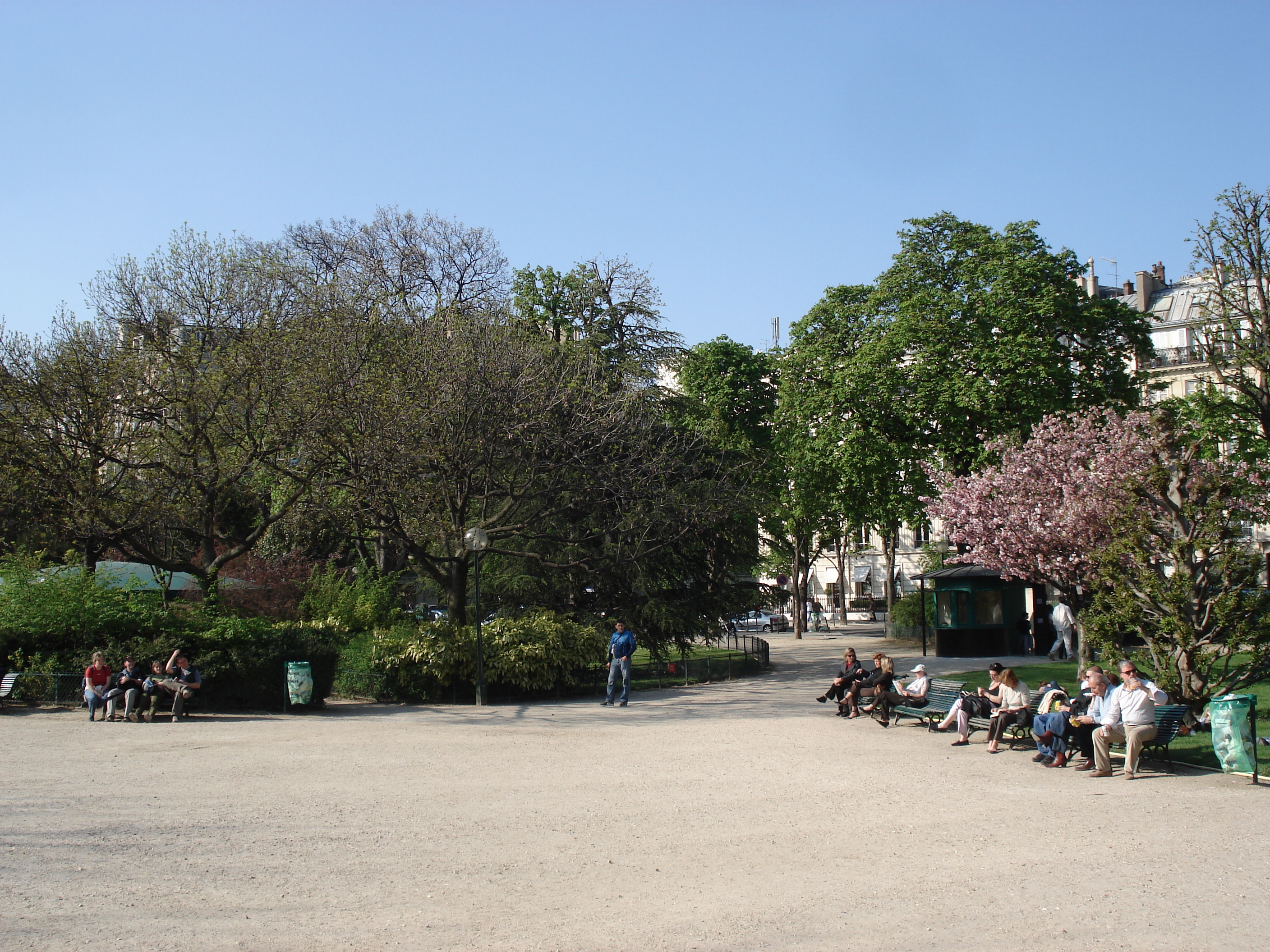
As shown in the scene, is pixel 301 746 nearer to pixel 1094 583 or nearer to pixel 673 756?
pixel 673 756

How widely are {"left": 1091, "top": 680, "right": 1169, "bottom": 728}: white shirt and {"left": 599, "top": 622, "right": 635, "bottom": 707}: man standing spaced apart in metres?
9.67

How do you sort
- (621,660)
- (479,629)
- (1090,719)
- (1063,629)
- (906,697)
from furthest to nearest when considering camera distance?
(1063,629) < (621,660) < (479,629) < (906,697) < (1090,719)

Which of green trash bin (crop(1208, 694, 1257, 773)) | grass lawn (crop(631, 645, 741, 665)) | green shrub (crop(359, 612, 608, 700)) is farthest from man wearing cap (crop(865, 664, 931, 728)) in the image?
grass lawn (crop(631, 645, 741, 665))

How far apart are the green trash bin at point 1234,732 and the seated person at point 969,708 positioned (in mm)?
3426

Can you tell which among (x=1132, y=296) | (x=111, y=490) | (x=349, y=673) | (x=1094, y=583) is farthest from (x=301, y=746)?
(x=1132, y=296)

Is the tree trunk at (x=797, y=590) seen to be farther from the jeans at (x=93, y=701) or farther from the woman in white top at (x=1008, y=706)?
the jeans at (x=93, y=701)

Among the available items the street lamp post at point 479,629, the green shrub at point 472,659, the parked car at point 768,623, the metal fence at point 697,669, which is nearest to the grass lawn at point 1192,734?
the metal fence at point 697,669

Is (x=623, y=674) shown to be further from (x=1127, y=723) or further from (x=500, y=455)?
(x=1127, y=723)

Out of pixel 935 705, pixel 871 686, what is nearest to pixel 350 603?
pixel 871 686

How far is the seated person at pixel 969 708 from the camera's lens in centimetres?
1475

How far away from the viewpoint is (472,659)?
20.8 meters

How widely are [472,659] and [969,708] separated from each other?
9.82 meters

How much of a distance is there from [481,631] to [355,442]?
449cm

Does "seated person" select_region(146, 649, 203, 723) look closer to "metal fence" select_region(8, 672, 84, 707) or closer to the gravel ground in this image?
"metal fence" select_region(8, 672, 84, 707)
